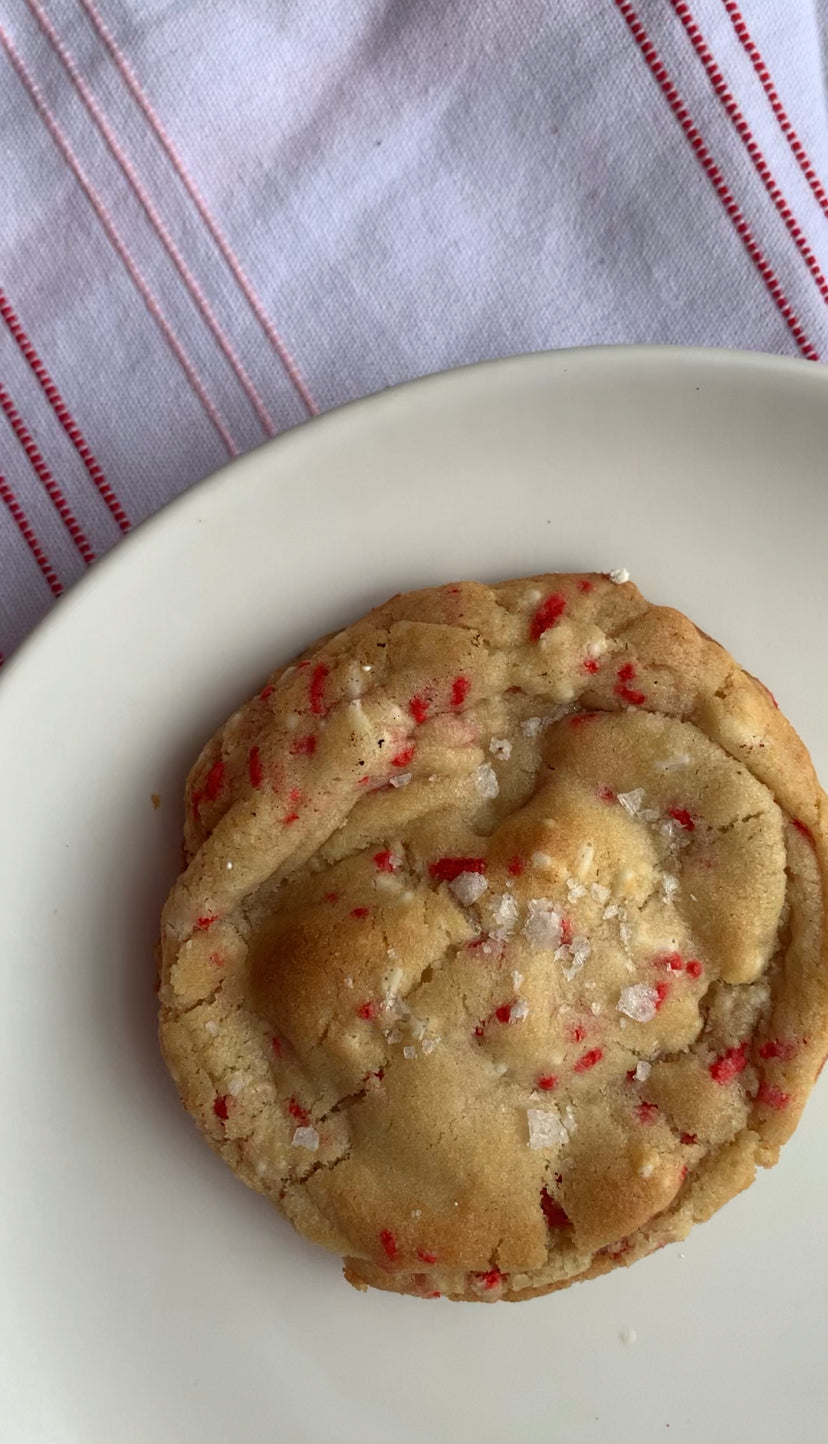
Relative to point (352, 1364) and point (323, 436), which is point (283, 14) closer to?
point (323, 436)

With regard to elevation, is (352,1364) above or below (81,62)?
below

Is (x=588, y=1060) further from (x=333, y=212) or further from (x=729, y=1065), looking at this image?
(x=333, y=212)

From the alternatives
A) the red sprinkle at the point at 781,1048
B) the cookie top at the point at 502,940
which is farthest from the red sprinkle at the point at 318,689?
the red sprinkle at the point at 781,1048

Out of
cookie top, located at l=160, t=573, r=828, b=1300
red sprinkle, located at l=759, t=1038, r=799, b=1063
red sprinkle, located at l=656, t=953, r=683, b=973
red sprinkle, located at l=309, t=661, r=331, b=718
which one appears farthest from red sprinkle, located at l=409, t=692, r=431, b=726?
red sprinkle, located at l=759, t=1038, r=799, b=1063

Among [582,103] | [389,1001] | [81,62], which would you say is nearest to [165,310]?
[81,62]

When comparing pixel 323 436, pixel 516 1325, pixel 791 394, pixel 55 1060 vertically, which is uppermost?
pixel 323 436

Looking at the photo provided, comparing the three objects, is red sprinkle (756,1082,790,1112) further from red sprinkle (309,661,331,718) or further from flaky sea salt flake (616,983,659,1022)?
red sprinkle (309,661,331,718)

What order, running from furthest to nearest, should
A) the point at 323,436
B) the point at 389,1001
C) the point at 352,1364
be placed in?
the point at 352,1364, the point at 323,436, the point at 389,1001
